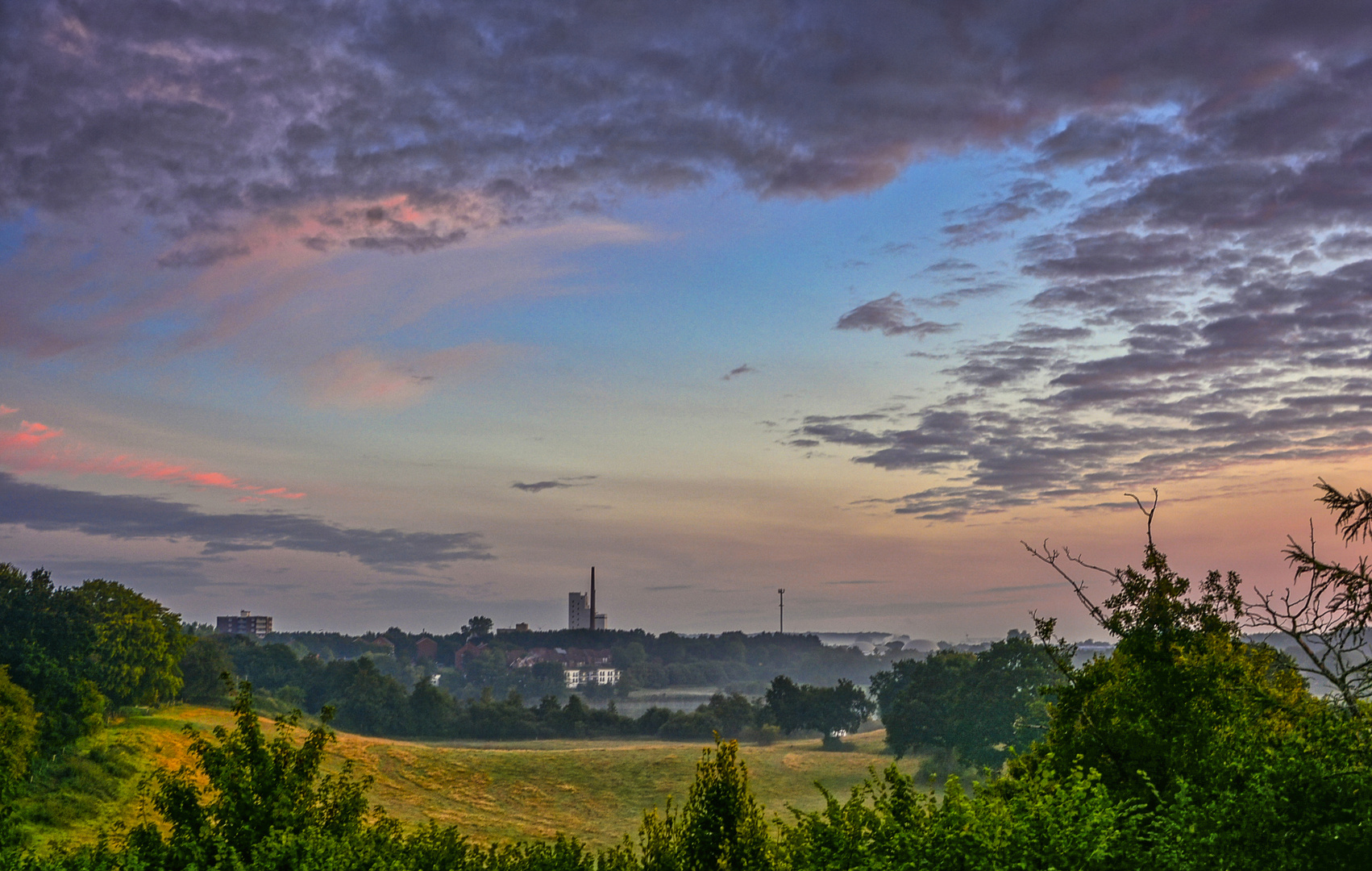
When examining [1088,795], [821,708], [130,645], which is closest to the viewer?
[1088,795]

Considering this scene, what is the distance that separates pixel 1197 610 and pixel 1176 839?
11214mm

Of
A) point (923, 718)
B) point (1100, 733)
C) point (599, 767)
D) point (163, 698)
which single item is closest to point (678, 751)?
point (599, 767)

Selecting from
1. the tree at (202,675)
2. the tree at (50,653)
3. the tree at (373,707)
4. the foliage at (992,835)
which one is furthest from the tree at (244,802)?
the tree at (373,707)

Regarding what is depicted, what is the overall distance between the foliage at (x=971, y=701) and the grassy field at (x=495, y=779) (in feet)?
15.3

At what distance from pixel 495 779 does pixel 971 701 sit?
148 ft

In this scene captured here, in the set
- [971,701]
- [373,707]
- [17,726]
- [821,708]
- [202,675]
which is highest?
[202,675]

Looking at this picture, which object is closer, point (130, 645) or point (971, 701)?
point (130, 645)

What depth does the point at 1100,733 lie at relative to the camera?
2319 centimetres

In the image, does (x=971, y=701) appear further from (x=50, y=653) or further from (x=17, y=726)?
(x=50, y=653)

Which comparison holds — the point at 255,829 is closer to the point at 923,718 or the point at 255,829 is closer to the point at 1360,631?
the point at 1360,631

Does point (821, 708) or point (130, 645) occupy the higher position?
point (130, 645)

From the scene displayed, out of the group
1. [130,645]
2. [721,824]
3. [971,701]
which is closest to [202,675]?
[130,645]

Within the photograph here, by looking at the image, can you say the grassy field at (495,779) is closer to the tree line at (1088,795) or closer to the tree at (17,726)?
the tree at (17,726)

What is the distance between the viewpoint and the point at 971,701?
298ft
